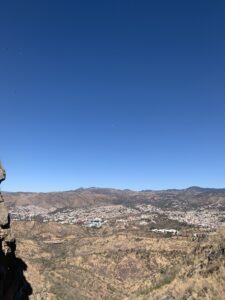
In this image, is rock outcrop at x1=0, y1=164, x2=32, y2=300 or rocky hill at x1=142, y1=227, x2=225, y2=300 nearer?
rock outcrop at x1=0, y1=164, x2=32, y2=300

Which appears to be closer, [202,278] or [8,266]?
[8,266]

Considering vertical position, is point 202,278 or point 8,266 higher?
point 8,266

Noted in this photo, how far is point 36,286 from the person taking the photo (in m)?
75.1

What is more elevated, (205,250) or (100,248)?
(205,250)

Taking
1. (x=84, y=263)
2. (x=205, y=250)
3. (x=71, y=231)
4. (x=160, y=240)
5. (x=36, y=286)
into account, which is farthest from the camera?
(x=71, y=231)

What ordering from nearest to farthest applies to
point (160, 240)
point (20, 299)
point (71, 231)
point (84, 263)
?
point (20, 299) < point (84, 263) < point (160, 240) < point (71, 231)

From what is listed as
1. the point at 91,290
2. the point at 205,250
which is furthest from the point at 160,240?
the point at 205,250

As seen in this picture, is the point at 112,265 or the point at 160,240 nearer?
the point at 112,265

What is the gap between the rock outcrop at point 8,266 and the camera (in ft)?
87.9

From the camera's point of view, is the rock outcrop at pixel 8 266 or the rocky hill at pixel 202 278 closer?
the rock outcrop at pixel 8 266

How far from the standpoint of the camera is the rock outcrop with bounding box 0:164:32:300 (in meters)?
26.8

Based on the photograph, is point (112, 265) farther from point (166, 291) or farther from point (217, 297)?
point (217, 297)

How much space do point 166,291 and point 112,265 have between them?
232 ft

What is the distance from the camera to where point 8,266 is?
2886 cm
